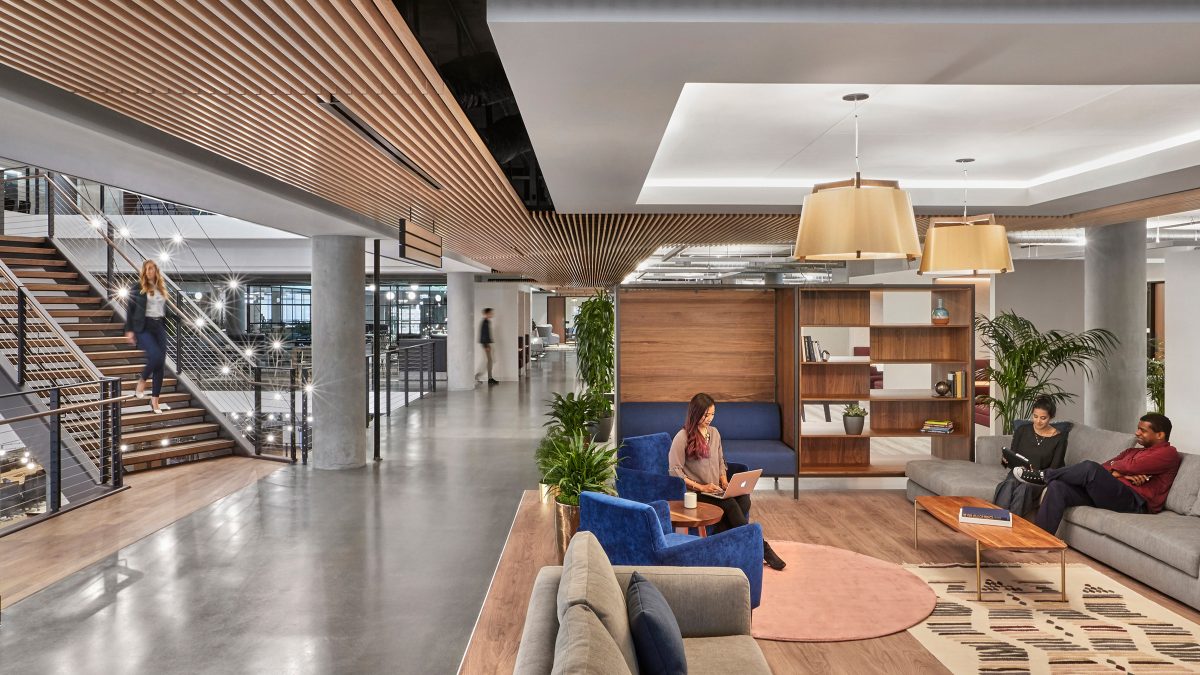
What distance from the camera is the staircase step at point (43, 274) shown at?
29.1 ft

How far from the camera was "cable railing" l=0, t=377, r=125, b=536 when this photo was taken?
6699 millimetres

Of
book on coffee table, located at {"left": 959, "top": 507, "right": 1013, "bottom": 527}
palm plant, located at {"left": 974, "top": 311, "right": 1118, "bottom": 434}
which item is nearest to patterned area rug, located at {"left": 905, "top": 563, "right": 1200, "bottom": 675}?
book on coffee table, located at {"left": 959, "top": 507, "right": 1013, "bottom": 527}

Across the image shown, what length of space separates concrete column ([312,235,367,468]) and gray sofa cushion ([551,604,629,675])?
23.6 feet

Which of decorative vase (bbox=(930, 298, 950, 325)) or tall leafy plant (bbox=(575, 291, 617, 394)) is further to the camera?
tall leafy plant (bbox=(575, 291, 617, 394))

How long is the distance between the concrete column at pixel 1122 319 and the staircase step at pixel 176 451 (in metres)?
10.3

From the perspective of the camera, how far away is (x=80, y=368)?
8523 mm

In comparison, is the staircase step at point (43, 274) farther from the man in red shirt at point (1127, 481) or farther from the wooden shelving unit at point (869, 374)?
the man in red shirt at point (1127, 481)

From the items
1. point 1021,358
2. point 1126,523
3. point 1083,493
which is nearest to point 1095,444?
point 1083,493

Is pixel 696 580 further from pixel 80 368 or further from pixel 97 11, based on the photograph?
pixel 80 368

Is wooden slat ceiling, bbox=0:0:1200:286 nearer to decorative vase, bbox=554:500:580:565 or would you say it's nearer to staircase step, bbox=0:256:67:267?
decorative vase, bbox=554:500:580:565

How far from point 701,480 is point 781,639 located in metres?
1.64

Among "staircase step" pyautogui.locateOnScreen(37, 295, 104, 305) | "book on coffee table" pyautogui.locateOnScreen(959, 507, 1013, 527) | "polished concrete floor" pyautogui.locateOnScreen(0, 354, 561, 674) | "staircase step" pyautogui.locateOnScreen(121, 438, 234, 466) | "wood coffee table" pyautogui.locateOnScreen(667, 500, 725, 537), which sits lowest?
"polished concrete floor" pyautogui.locateOnScreen(0, 354, 561, 674)

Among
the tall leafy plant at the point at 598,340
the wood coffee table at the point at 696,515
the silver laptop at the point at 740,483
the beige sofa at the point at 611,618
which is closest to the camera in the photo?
the beige sofa at the point at 611,618

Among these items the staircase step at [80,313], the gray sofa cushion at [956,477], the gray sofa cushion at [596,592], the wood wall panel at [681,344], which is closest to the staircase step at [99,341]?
the staircase step at [80,313]
